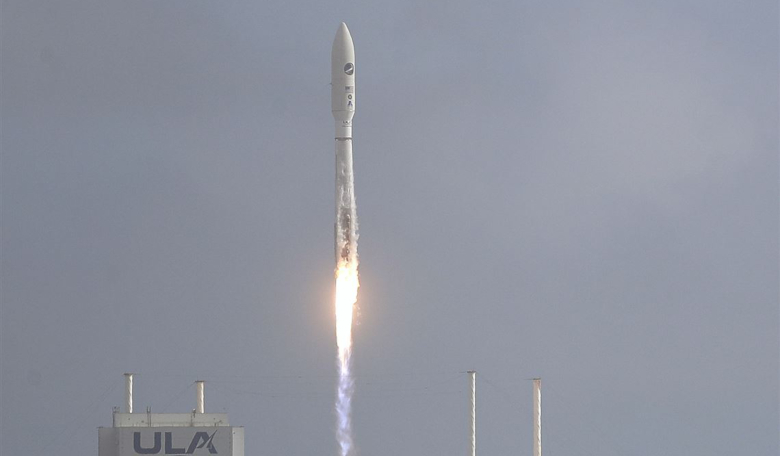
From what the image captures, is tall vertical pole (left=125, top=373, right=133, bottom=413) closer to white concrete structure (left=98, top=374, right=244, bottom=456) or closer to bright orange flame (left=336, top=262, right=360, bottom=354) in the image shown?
bright orange flame (left=336, top=262, right=360, bottom=354)

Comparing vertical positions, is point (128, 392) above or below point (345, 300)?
below

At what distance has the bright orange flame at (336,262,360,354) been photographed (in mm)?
116625

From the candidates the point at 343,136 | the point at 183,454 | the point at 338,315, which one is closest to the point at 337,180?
the point at 343,136

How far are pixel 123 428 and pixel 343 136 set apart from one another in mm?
20708

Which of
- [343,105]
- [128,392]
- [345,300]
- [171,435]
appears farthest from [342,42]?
[128,392]

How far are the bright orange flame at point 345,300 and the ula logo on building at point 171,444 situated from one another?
53.7ft

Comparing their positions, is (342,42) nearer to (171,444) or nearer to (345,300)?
(345,300)

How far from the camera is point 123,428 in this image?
10256 centimetres

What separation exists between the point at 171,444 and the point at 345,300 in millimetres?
19155

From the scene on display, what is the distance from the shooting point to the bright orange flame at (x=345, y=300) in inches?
4592

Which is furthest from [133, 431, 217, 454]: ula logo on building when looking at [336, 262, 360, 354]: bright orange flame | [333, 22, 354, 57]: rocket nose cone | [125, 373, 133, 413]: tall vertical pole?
[125, 373, 133, 413]: tall vertical pole

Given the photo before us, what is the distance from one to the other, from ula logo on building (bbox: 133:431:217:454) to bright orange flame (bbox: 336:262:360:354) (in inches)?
644

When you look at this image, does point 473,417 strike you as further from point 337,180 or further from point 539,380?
point 337,180

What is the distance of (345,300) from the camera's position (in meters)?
119
